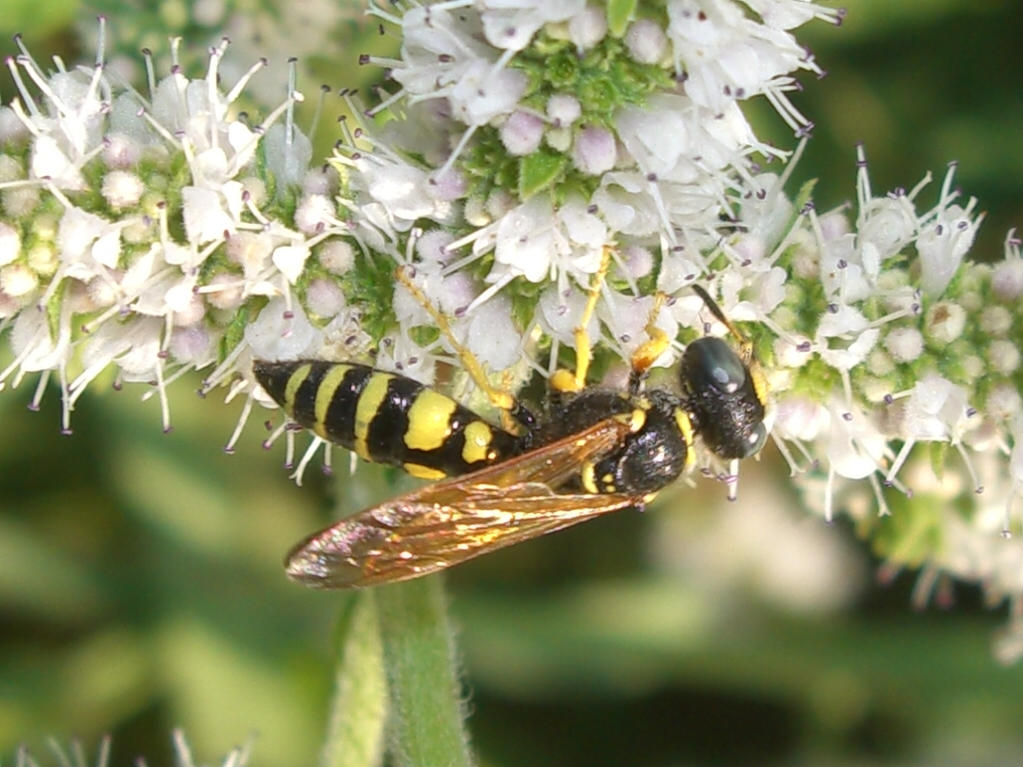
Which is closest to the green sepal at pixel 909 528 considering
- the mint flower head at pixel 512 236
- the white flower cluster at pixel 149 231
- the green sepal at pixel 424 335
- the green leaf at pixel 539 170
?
the mint flower head at pixel 512 236

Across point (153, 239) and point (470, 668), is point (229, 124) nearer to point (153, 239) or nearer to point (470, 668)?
point (153, 239)

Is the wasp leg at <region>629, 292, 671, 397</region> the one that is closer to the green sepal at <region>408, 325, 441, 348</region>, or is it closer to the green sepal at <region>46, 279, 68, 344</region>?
the green sepal at <region>408, 325, 441, 348</region>

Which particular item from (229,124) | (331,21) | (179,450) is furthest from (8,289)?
(179,450)

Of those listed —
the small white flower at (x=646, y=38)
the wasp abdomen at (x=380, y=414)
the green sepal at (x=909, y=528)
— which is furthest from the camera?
the green sepal at (x=909, y=528)

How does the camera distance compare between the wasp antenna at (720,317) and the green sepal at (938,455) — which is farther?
the green sepal at (938,455)

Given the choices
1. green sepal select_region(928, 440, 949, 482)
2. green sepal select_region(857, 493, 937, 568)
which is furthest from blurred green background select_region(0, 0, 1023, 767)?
green sepal select_region(928, 440, 949, 482)

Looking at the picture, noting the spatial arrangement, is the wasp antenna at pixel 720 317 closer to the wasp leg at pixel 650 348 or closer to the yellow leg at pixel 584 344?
the wasp leg at pixel 650 348

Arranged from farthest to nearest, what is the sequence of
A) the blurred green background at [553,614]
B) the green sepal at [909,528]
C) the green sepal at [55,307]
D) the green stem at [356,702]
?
the blurred green background at [553,614], the green sepal at [909,528], the green stem at [356,702], the green sepal at [55,307]
